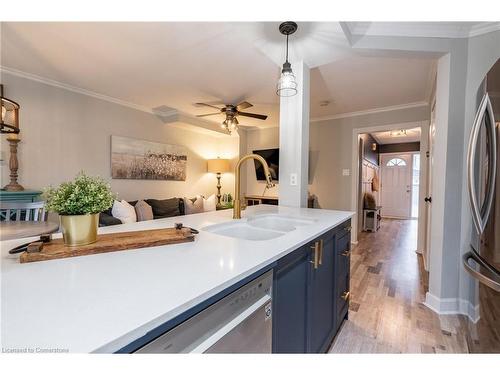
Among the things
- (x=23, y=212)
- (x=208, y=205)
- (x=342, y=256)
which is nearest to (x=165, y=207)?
(x=208, y=205)

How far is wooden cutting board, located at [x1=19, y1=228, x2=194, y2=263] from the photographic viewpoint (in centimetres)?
71

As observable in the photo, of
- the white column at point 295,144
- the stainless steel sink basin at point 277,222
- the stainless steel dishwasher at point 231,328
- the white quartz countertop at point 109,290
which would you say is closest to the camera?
the white quartz countertop at point 109,290

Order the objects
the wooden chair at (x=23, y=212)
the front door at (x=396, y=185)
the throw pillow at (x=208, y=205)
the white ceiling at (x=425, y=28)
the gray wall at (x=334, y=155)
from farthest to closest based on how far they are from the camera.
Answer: the front door at (x=396, y=185), the throw pillow at (x=208, y=205), the gray wall at (x=334, y=155), the wooden chair at (x=23, y=212), the white ceiling at (x=425, y=28)

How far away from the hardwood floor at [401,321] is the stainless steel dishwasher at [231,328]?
0.86 metres

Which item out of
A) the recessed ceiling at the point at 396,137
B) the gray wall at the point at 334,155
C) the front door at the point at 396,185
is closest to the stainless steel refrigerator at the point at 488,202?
the gray wall at the point at 334,155

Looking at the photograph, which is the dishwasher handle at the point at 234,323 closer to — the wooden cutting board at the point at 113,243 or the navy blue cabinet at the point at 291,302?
the navy blue cabinet at the point at 291,302

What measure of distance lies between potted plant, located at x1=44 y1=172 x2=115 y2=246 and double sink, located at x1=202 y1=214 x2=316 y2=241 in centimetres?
54

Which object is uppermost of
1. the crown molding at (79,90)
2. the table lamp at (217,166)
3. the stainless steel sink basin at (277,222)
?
the crown molding at (79,90)

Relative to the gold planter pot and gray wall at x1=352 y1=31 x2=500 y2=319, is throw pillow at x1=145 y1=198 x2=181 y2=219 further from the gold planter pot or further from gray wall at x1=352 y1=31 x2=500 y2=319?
gray wall at x1=352 y1=31 x2=500 y2=319

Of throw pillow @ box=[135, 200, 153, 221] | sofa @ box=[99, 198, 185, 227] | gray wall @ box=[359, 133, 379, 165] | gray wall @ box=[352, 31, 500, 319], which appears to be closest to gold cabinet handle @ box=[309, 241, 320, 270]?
gray wall @ box=[352, 31, 500, 319]

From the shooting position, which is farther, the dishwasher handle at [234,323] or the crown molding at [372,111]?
the crown molding at [372,111]

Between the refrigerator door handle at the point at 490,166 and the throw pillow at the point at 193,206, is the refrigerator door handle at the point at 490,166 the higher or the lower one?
the higher one

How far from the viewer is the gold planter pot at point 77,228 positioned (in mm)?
774

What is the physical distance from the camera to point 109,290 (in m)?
0.53
